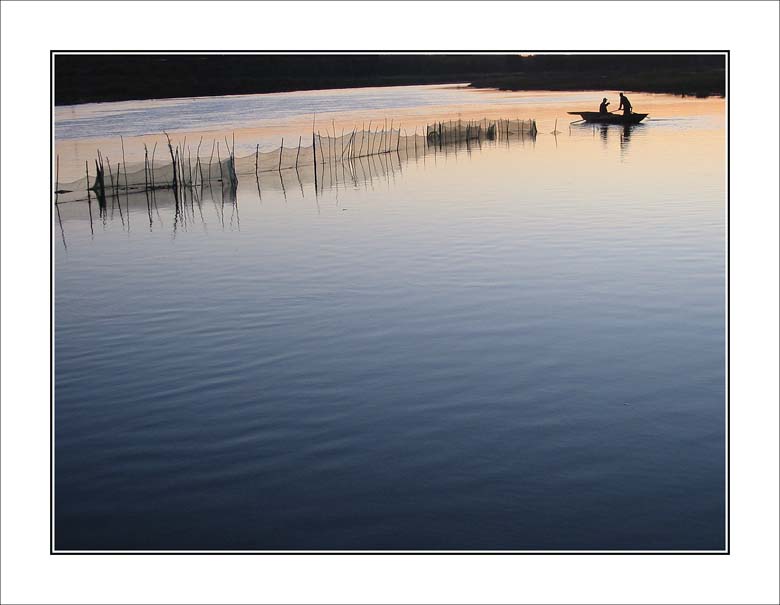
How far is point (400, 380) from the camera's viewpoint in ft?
24.7

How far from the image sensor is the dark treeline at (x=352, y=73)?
8.90 m

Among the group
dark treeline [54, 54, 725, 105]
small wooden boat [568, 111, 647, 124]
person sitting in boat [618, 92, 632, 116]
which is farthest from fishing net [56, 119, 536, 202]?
dark treeline [54, 54, 725, 105]

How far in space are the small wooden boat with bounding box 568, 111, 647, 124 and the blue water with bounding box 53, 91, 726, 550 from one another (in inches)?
40.1

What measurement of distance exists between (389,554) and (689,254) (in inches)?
220

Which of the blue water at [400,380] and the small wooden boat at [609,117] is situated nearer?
the blue water at [400,380]

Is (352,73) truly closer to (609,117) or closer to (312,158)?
(609,117)

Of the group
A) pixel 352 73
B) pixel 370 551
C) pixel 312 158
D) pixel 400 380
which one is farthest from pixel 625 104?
pixel 370 551

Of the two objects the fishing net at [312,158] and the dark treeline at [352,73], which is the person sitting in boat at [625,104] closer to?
the dark treeline at [352,73]

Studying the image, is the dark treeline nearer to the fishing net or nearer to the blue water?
the blue water

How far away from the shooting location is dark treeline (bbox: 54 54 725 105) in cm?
890

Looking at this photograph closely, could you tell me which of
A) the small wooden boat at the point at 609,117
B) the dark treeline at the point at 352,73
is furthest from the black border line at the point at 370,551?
the small wooden boat at the point at 609,117

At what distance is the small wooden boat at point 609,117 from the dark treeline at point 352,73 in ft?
4.99

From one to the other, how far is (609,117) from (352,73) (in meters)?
4.92

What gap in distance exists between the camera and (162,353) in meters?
8.23
